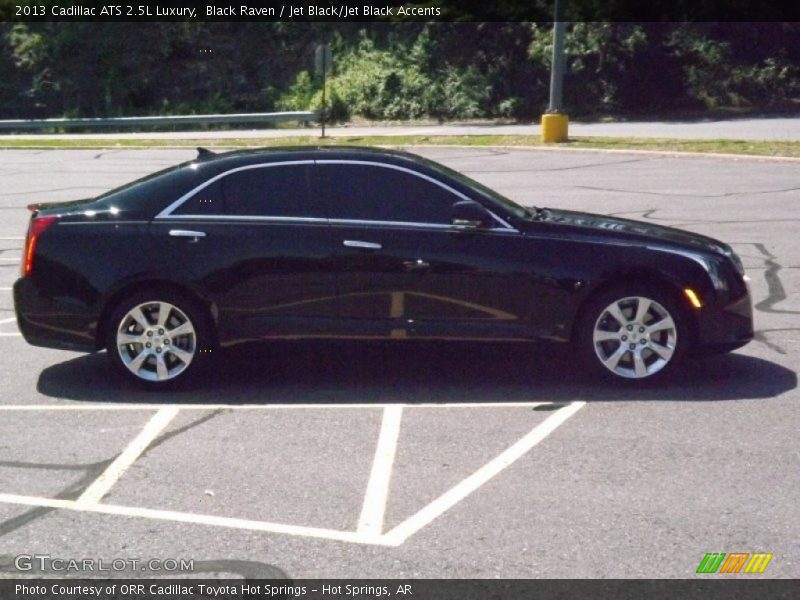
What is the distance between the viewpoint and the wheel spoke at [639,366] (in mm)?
7777

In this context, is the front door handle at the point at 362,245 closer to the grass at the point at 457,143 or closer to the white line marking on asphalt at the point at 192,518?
the white line marking on asphalt at the point at 192,518

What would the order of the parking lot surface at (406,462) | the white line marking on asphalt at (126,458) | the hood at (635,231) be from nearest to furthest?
the parking lot surface at (406,462), the white line marking on asphalt at (126,458), the hood at (635,231)

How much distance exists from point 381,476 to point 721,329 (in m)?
2.82

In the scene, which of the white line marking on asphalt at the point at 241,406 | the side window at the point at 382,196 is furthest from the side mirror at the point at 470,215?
the white line marking on asphalt at the point at 241,406

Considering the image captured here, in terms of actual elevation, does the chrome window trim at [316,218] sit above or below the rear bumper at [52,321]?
above

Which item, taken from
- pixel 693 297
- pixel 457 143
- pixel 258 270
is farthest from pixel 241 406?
pixel 457 143

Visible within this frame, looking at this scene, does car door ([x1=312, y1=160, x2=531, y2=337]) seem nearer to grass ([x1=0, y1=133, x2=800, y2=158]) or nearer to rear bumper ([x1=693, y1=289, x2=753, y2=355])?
rear bumper ([x1=693, y1=289, x2=753, y2=355])

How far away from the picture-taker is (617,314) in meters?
7.78

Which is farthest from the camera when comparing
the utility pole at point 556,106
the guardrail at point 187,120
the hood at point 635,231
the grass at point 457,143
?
the guardrail at point 187,120

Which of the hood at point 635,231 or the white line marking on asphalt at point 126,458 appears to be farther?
the hood at point 635,231

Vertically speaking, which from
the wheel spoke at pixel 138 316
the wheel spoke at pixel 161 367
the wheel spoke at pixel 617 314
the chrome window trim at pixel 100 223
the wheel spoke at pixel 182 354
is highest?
the chrome window trim at pixel 100 223

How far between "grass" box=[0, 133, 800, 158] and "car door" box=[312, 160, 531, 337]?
17350 mm

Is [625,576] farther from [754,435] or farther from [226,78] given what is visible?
[226,78]

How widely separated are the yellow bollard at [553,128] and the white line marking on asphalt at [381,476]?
2147 centimetres
